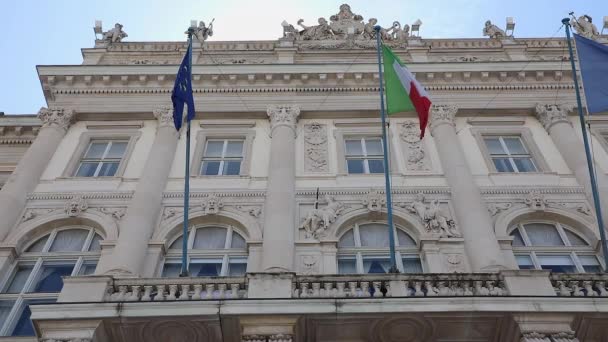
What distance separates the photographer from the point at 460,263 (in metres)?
15.3

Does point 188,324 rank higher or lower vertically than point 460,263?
lower

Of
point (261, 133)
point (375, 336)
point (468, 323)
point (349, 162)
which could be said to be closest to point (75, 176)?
point (261, 133)

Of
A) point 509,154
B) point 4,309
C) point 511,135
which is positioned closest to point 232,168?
point 4,309

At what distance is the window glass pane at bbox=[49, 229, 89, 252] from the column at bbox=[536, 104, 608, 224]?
12.9 meters

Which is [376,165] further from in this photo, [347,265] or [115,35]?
[115,35]

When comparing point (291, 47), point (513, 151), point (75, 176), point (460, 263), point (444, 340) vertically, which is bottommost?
point (444, 340)

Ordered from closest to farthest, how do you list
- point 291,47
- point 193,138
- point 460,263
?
1. point 460,263
2. point 193,138
3. point 291,47

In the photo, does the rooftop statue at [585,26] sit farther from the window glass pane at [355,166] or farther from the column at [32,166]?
the column at [32,166]

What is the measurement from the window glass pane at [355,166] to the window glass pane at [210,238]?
4.20 meters

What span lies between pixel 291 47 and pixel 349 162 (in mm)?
6387

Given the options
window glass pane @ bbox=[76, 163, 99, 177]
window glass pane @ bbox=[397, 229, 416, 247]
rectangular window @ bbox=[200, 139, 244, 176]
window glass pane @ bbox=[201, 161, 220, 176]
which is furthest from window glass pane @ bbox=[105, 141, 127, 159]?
window glass pane @ bbox=[397, 229, 416, 247]

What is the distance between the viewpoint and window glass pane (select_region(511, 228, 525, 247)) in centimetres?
1644

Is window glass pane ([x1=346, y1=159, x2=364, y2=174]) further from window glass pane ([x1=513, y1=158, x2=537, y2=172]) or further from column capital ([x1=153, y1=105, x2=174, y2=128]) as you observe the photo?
column capital ([x1=153, y1=105, x2=174, y2=128])

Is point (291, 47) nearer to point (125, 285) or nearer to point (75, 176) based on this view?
point (75, 176)
